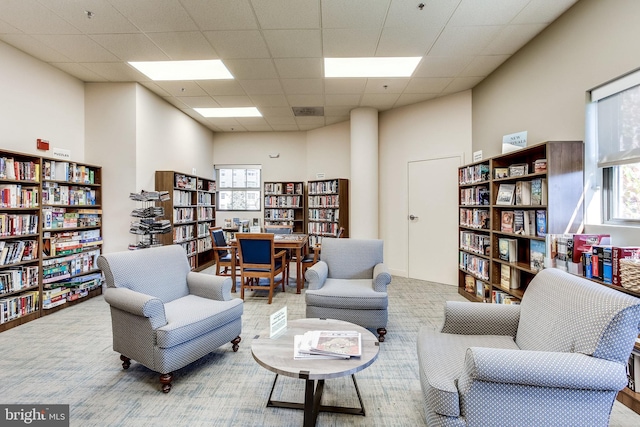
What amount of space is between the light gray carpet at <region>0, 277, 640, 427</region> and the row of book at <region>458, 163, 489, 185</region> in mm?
2212

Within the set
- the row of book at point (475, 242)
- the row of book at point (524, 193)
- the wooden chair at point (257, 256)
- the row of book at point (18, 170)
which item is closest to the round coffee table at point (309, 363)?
the wooden chair at point (257, 256)

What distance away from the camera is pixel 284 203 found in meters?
7.32

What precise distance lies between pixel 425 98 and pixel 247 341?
186 inches

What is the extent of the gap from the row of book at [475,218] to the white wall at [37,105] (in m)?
5.68

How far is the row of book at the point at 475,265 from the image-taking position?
3.85 meters

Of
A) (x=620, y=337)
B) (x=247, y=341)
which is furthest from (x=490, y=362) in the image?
(x=247, y=341)

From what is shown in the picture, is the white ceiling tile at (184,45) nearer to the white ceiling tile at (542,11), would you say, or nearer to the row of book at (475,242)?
the white ceiling tile at (542,11)

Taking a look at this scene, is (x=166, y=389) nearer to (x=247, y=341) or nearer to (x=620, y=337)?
(x=247, y=341)

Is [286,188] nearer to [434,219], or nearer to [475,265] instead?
[434,219]

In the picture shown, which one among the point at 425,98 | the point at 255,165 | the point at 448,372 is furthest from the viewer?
the point at 255,165

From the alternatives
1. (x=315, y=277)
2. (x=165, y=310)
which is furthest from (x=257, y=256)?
(x=165, y=310)

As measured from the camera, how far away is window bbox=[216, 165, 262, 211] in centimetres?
768

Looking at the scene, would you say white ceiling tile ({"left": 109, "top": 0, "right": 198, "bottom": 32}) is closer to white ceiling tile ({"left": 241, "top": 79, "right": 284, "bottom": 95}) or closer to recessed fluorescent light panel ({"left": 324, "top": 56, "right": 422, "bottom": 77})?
white ceiling tile ({"left": 241, "top": 79, "right": 284, "bottom": 95})

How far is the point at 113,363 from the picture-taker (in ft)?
8.13
